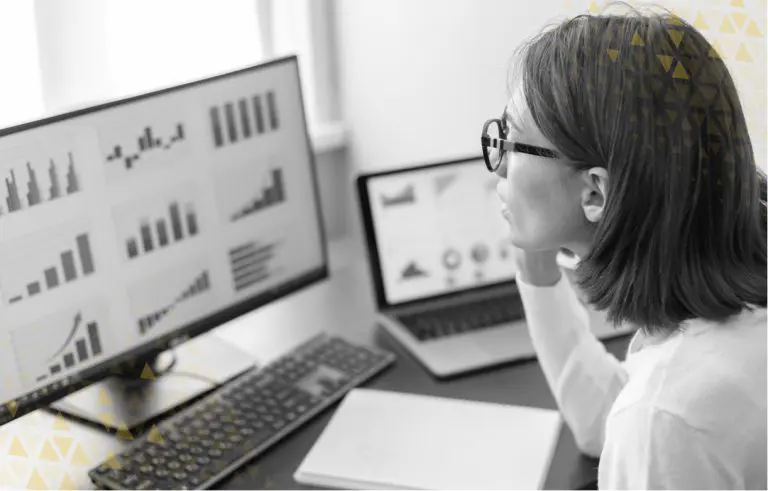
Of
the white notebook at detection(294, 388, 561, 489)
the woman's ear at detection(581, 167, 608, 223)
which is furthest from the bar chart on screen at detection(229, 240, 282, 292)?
the woman's ear at detection(581, 167, 608, 223)

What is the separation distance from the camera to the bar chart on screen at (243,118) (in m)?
1.26

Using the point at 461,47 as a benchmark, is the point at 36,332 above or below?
below

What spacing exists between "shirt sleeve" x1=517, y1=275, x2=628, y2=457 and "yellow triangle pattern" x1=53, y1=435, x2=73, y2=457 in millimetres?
628

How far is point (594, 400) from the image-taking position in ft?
3.78

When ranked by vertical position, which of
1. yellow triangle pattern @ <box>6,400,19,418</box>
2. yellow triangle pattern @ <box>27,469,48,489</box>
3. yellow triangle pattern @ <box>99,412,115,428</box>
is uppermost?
yellow triangle pattern @ <box>6,400,19,418</box>

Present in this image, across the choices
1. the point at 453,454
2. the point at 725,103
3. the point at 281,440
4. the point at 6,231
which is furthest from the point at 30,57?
the point at 725,103

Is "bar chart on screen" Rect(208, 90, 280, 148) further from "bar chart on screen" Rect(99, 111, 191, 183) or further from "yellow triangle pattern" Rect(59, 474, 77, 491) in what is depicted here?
"yellow triangle pattern" Rect(59, 474, 77, 491)

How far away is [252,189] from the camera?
51.9 inches

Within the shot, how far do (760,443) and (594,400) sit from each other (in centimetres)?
30

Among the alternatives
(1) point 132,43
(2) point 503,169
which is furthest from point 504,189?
(1) point 132,43

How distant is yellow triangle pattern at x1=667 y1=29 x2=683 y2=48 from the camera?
0.84 meters

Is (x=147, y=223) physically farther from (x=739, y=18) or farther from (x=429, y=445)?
(x=739, y=18)

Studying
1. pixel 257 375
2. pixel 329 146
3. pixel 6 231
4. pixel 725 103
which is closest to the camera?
pixel 725 103

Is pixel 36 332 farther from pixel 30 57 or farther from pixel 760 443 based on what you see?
pixel 760 443
